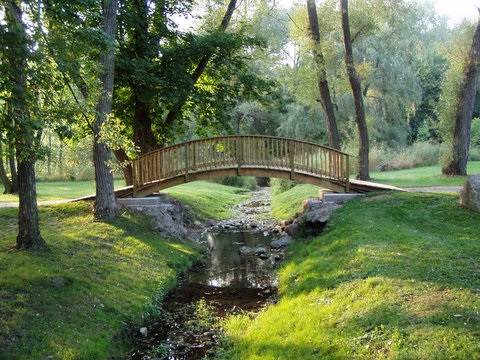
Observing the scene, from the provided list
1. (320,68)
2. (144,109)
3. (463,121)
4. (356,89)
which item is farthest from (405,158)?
(144,109)

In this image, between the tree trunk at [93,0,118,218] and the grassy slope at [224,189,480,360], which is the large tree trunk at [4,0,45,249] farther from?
the grassy slope at [224,189,480,360]

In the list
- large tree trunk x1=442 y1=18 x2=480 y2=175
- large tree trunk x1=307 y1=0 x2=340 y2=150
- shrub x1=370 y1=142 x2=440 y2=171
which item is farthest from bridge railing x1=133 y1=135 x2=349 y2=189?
shrub x1=370 y1=142 x2=440 y2=171

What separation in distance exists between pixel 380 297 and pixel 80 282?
235 inches

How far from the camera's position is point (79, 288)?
9031 millimetres

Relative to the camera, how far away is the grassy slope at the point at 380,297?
6.09 metres

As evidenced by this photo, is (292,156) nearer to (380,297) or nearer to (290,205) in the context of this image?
(290,205)

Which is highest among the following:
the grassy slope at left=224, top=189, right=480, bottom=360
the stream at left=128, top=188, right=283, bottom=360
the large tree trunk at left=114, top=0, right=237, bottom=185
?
the large tree trunk at left=114, top=0, right=237, bottom=185

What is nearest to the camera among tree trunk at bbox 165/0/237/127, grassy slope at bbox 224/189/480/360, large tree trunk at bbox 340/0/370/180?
grassy slope at bbox 224/189/480/360

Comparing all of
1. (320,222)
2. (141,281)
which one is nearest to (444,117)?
(320,222)

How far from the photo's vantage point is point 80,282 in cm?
927

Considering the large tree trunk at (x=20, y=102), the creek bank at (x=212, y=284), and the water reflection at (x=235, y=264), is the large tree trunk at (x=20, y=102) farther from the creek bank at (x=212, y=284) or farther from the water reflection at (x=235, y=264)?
the water reflection at (x=235, y=264)

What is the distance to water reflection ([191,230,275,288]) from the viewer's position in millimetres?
11935

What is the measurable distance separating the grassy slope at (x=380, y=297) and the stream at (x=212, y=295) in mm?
557

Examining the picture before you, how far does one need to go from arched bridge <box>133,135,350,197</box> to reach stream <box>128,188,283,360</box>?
107 inches
